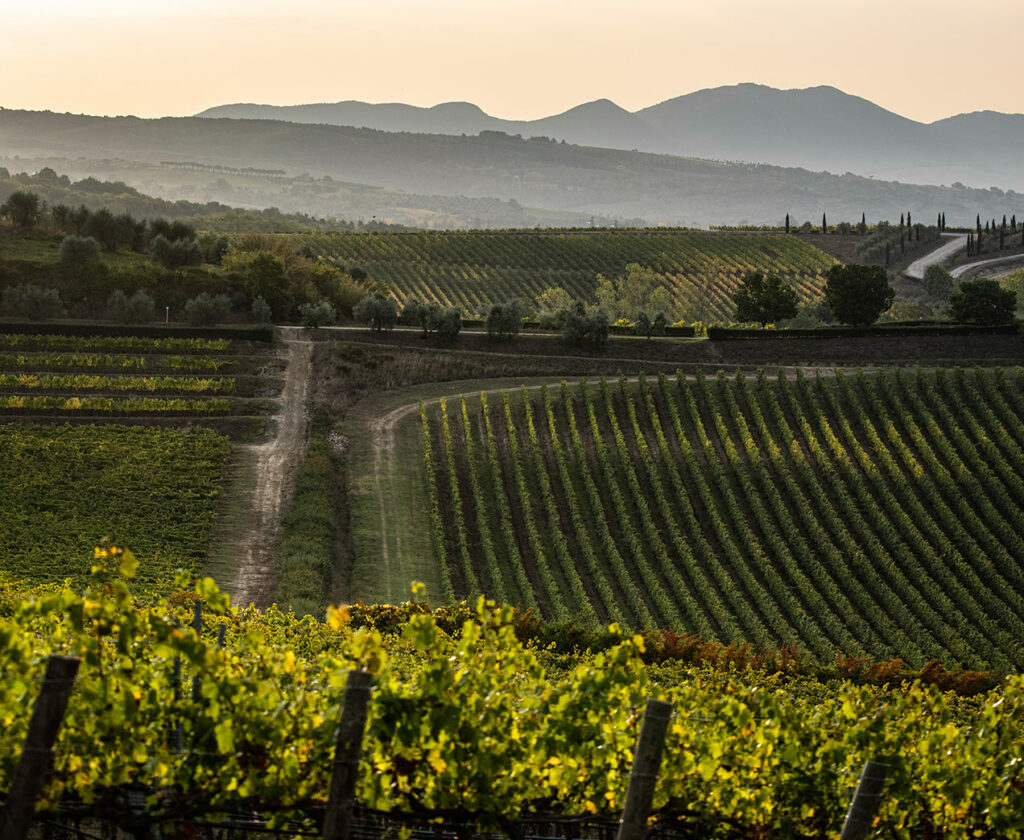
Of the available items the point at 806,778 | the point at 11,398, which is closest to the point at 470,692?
the point at 806,778

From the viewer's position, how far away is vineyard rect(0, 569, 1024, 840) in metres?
10.1

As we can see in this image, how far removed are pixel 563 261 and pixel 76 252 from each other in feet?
185

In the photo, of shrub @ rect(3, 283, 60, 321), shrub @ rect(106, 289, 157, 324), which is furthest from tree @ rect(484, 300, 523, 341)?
shrub @ rect(3, 283, 60, 321)

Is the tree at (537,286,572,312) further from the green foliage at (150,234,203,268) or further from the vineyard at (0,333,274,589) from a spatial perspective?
the vineyard at (0,333,274,589)

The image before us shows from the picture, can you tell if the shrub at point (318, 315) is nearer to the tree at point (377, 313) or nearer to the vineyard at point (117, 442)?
the tree at point (377, 313)

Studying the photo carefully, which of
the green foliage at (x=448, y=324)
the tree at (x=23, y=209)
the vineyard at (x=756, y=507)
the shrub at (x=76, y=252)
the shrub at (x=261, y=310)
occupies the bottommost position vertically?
the vineyard at (x=756, y=507)

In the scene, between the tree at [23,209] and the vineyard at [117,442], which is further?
the tree at [23,209]

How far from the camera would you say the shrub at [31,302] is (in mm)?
63812

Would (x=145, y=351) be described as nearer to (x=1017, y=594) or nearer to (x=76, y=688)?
(x=1017, y=594)

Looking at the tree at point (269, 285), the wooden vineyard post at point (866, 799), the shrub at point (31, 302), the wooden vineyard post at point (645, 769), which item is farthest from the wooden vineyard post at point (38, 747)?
the tree at point (269, 285)

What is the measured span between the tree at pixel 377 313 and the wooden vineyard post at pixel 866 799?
196 feet

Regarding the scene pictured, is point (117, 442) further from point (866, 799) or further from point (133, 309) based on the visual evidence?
point (866, 799)

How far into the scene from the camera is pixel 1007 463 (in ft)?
173

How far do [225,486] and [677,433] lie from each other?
66.0ft
